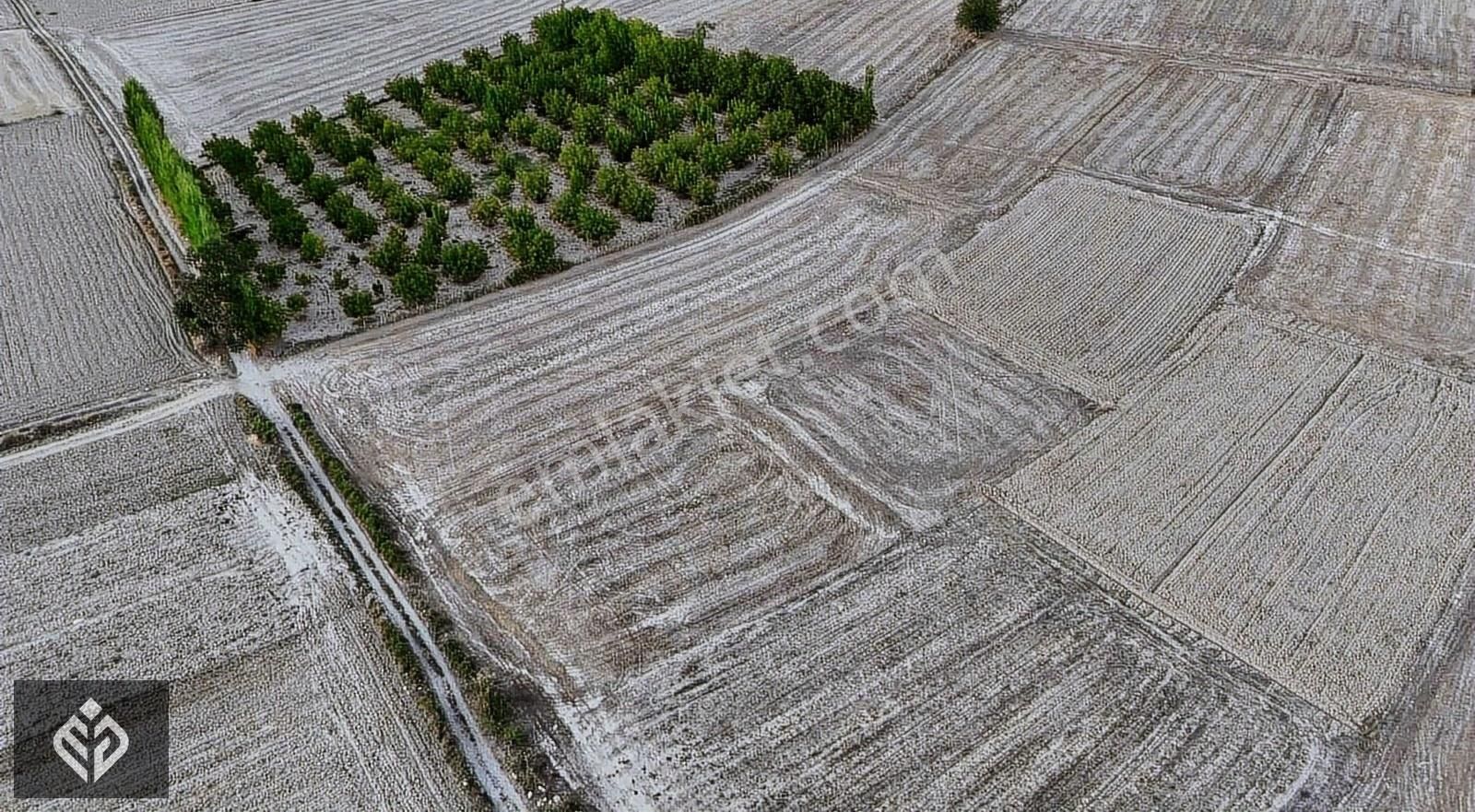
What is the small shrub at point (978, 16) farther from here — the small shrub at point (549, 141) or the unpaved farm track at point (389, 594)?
the unpaved farm track at point (389, 594)

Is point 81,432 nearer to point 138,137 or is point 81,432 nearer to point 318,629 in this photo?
point 318,629

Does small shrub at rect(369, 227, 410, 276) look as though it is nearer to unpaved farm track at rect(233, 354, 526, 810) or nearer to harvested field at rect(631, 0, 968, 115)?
unpaved farm track at rect(233, 354, 526, 810)

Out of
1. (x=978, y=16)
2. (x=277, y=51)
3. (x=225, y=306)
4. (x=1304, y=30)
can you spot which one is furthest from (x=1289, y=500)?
(x=277, y=51)

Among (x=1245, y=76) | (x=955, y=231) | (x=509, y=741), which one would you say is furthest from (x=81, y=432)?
(x=1245, y=76)

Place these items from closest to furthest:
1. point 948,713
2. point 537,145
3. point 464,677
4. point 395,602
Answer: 1. point 948,713
2. point 464,677
3. point 395,602
4. point 537,145

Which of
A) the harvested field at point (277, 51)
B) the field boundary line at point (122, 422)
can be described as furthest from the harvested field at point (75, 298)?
the harvested field at point (277, 51)

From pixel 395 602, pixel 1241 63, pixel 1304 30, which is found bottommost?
pixel 395 602

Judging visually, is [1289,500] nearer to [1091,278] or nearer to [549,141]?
[1091,278]
